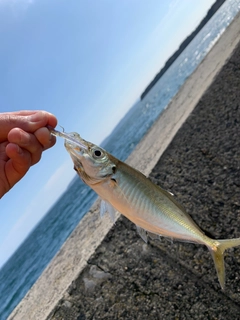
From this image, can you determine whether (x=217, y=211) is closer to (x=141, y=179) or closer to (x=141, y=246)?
(x=141, y=246)

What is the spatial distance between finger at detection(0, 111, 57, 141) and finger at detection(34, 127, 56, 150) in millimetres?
37

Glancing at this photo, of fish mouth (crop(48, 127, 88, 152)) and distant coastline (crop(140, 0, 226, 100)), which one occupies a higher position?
fish mouth (crop(48, 127, 88, 152))

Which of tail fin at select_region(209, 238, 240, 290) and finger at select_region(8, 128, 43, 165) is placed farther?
finger at select_region(8, 128, 43, 165)

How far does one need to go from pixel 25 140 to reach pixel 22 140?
2 cm

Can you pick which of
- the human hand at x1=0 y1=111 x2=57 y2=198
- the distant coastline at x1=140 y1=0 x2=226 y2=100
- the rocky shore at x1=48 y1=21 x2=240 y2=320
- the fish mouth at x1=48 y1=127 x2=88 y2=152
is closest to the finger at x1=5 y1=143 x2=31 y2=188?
the human hand at x1=0 y1=111 x2=57 y2=198

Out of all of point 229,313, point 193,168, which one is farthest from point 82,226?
point 229,313

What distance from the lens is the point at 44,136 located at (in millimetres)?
2320

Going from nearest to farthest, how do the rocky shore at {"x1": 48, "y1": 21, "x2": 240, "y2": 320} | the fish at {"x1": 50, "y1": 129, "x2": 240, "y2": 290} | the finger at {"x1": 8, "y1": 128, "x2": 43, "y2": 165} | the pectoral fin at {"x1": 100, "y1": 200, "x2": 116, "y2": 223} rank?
the fish at {"x1": 50, "y1": 129, "x2": 240, "y2": 290}, the pectoral fin at {"x1": 100, "y1": 200, "x2": 116, "y2": 223}, the finger at {"x1": 8, "y1": 128, "x2": 43, "y2": 165}, the rocky shore at {"x1": 48, "y1": 21, "x2": 240, "y2": 320}

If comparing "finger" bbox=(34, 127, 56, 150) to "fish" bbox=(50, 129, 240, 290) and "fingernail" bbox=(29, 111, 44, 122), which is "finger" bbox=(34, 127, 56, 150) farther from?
"fish" bbox=(50, 129, 240, 290)

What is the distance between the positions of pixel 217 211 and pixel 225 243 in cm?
138

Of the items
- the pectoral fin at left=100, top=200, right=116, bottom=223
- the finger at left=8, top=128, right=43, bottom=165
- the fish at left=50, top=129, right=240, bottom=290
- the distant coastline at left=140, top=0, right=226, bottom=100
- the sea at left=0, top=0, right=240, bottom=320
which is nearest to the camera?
the fish at left=50, top=129, right=240, bottom=290

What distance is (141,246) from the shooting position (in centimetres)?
333

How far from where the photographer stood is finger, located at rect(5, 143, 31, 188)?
2340 millimetres

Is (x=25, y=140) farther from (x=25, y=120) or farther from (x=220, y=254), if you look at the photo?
(x=220, y=254)
